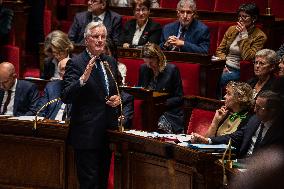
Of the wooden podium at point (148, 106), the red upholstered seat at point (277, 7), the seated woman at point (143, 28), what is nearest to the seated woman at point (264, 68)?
the wooden podium at point (148, 106)

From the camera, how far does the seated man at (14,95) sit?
329cm

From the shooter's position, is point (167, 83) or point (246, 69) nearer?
point (167, 83)

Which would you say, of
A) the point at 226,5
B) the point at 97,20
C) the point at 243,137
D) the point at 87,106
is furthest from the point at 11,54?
the point at 243,137

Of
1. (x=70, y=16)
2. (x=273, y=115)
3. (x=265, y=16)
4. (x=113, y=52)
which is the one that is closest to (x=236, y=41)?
(x=265, y=16)

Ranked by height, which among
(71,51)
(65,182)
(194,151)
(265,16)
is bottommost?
(65,182)

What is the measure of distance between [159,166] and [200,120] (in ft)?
1.68

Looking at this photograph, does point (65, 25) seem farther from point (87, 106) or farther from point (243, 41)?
point (87, 106)

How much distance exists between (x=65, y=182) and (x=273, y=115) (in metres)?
2.48

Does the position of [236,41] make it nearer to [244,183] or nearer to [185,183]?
[185,183]

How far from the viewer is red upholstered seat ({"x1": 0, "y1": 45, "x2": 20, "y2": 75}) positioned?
14.3 ft

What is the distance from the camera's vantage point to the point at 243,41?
12.4 feet

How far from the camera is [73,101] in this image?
2439mm

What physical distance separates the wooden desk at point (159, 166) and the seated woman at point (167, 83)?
0.76 metres

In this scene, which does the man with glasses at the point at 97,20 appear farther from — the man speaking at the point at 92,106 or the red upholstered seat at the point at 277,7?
the man speaking at the point at 92,106
